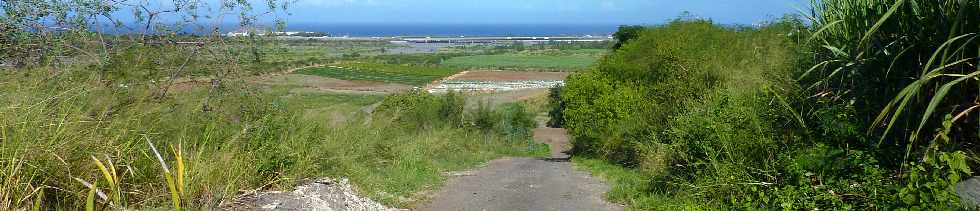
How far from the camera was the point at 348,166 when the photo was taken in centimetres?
1030

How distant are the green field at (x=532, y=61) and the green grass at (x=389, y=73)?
31.9 ft

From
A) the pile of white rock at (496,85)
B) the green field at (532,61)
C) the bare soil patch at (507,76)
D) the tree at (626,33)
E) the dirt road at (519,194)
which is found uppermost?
the tree at (626,33)

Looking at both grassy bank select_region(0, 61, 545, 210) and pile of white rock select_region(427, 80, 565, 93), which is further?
pile of white rock select_region(427, 80, 565, 93)

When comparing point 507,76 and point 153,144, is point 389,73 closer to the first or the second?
point 507,76

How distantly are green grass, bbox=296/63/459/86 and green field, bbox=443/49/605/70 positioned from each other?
973 cm

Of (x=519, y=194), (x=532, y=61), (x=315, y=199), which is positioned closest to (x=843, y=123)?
(x=519, y=194)

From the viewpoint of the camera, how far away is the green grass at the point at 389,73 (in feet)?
259

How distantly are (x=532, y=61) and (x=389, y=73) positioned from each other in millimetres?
32253

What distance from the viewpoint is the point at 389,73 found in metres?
87.9

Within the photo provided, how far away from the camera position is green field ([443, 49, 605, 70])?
103262mm

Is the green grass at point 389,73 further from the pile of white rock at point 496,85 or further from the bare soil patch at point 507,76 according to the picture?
the pile of white rock at point 496,85

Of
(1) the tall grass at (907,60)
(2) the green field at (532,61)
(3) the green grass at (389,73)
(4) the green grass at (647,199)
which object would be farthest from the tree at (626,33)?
(2) the green field at (532,61)

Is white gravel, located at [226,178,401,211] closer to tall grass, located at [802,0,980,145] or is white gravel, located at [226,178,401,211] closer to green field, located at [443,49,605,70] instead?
tall grass, located at [802,0,980,145]

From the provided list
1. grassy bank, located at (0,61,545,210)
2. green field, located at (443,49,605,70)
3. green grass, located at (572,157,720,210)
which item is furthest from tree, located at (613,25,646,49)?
green field, located at (443,49,605,70)
